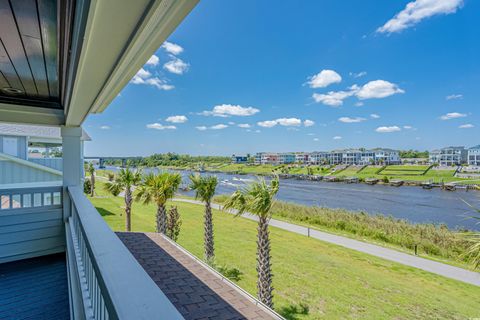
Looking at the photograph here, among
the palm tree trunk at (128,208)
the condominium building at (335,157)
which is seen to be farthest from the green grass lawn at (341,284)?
the condominium building at (335,157)

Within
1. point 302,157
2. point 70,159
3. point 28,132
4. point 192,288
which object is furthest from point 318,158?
point 70,159

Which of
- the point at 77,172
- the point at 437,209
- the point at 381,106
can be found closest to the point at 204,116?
the point at 381,106

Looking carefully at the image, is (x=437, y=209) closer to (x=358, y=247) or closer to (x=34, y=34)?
(x=358, y=247)

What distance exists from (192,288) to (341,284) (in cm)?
392

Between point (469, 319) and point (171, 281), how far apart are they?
18.2ft

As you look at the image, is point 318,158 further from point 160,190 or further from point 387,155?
point 160,190

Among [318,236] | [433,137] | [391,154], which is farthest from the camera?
[391,154]

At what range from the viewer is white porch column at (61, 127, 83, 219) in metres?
3.81

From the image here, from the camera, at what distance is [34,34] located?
1.53 metres

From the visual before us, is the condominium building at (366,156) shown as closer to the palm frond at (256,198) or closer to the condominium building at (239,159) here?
the condominium building at (239,159)

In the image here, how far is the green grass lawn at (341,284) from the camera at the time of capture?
4.85 m

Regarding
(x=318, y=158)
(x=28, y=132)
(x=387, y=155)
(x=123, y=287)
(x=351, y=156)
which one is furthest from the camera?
(x=318, y=158)

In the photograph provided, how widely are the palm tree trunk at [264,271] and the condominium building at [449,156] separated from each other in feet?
153

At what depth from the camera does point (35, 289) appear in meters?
2.82
